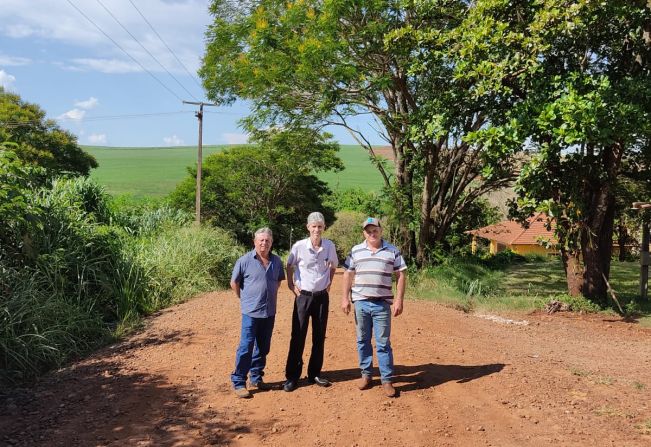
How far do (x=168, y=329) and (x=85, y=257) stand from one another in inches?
95.0

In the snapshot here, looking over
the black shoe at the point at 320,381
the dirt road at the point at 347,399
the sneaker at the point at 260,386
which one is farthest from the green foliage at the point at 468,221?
the sneaker at the point at 260,386

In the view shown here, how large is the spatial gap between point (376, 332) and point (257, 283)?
3.80ft

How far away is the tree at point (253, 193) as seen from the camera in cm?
2362

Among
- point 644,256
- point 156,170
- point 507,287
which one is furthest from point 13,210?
point 156,170

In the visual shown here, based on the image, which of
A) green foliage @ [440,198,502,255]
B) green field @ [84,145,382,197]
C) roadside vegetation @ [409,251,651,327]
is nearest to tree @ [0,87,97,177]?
green field @ [84,145,382,197]

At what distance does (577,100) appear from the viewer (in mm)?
7824

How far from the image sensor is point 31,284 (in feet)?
23.1

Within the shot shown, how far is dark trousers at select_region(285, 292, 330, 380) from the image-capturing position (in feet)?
15.5

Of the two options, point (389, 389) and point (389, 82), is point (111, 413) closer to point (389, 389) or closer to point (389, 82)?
point (389, 389)

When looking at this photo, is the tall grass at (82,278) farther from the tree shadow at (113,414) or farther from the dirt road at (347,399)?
the tree shadow at (113,414)

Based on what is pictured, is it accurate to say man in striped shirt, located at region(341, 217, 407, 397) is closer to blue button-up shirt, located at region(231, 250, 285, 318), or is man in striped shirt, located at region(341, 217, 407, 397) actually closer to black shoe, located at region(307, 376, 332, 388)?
black shoe, located at region(307, 376, 332, 388)

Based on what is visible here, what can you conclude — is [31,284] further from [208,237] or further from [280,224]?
[280,224]

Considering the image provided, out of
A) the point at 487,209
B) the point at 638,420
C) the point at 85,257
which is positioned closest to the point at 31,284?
the point at 85,257

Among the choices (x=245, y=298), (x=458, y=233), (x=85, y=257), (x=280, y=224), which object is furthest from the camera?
(x=280, y=224)
